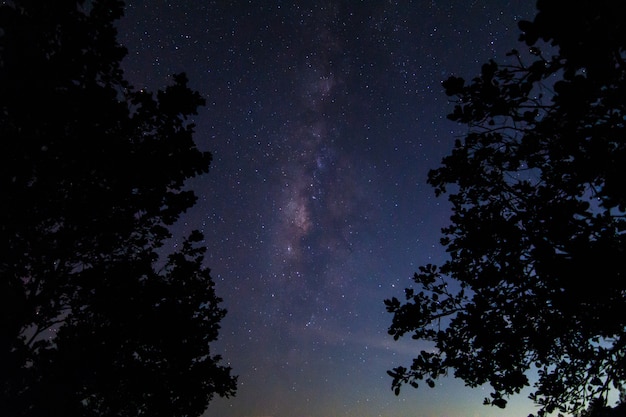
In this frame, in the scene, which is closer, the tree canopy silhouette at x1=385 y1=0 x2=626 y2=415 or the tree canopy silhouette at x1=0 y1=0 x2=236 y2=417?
the tree canopy silhouette at x1=385 y1=0 x2=626 y2=415

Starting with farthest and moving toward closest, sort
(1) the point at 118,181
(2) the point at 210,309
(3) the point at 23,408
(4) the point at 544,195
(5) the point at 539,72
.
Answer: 1. (2) the point at 210,309
2. (1) the point at 118,181
3. (3) the point at 23,408
4. (4) the point at 544,195
5. (5) the point at 539,72

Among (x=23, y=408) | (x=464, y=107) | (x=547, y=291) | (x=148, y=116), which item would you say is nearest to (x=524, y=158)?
(x=464, y=107)

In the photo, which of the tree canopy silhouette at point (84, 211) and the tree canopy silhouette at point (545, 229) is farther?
the tree canopy silhouette at point (84, 211)

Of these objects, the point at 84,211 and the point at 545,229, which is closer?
the point at 545,229

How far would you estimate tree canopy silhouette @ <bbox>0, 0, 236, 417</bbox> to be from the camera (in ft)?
22.0

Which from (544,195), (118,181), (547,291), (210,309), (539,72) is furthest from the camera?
(210,309)

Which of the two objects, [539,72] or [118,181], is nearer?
[539,72]

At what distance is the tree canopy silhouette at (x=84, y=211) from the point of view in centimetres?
671

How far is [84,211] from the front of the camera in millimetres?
7297

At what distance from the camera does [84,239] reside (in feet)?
24.9

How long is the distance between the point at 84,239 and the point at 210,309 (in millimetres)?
5144

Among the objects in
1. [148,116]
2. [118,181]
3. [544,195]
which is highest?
[148,116]

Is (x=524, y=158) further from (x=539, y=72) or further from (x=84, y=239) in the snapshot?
(x=84, y=239)

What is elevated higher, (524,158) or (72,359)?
(524,158)
